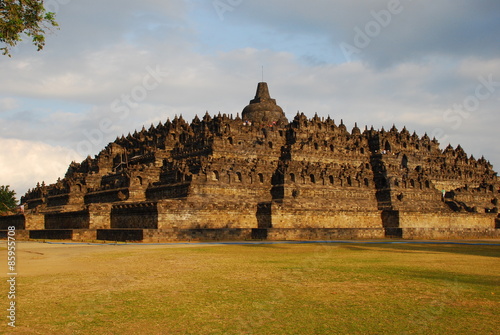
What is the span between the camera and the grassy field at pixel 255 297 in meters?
10.7

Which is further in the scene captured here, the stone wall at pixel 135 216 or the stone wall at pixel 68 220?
the stone wall at pixel 68 220

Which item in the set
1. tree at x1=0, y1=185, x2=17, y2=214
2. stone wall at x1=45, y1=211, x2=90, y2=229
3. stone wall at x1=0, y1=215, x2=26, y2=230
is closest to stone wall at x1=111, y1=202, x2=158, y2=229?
stone wall at x1=45, y1=211, x2=90, y2=229

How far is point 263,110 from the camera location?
78750mm

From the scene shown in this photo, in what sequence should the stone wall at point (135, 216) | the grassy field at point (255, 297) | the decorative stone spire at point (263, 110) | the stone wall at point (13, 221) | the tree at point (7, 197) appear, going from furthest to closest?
1. the decorative stone spire at point (263, 110)
2. the tree at point (7, 197)
3. the stone wall at point (13, 221)
4. the stone wall at point (135, 216)
5. the grassy field at point (255, 297)

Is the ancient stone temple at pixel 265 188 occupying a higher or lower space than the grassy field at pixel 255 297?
higher

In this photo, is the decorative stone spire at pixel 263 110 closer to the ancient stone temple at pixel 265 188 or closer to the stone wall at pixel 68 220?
the ancient stone temple at pixel 265 188

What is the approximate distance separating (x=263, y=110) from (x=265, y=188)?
97.4 feet

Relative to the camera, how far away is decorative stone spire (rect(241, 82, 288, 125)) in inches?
3068

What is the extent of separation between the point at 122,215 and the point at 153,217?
18.8 ft

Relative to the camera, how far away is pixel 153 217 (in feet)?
133

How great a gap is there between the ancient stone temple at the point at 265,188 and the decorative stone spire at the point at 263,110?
0.69 feet

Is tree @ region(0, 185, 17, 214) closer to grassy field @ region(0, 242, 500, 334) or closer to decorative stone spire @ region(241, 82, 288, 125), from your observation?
decorative stone spire @ region(241, 82, 288, 125)

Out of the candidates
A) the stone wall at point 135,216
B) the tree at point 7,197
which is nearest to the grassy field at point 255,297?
the stone wall at point 135,216

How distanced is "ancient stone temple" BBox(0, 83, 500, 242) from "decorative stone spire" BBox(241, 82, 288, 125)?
210 mm
